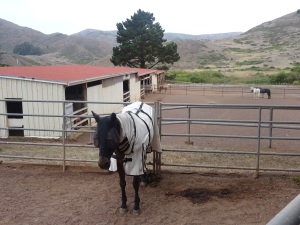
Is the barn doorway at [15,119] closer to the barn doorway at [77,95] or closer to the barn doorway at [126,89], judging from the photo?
the barn doorway at [77,95]

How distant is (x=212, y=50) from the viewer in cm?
9412

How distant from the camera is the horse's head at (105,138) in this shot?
3486 millimetres

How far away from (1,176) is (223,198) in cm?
408

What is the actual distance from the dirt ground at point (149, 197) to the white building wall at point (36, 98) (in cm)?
601

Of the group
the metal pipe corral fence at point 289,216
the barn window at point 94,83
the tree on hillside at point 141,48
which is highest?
the tree on hillside at point 141,48

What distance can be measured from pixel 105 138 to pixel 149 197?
65.0 inches

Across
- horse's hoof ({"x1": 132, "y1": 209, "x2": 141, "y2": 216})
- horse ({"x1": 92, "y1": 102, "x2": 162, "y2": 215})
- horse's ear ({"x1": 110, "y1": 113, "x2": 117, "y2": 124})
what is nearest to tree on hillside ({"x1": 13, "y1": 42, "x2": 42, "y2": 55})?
horse ({"x1": 92, "y1": 102, "x2": 162, "y2": 215})

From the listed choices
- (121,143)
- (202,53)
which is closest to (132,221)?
(121,143)

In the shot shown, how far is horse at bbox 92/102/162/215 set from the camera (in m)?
3.50

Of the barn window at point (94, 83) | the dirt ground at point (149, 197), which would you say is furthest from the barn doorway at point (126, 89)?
the dirt ground at point (149, 197)

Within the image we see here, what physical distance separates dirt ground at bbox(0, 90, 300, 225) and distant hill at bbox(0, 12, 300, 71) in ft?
180

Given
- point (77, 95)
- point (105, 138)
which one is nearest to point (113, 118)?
point (105, 138)

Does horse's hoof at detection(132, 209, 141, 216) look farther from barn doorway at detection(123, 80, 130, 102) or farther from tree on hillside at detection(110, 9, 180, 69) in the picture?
tree on hillside at detection(110, 9, 180, 69)

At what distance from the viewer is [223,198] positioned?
4617 millimetres
